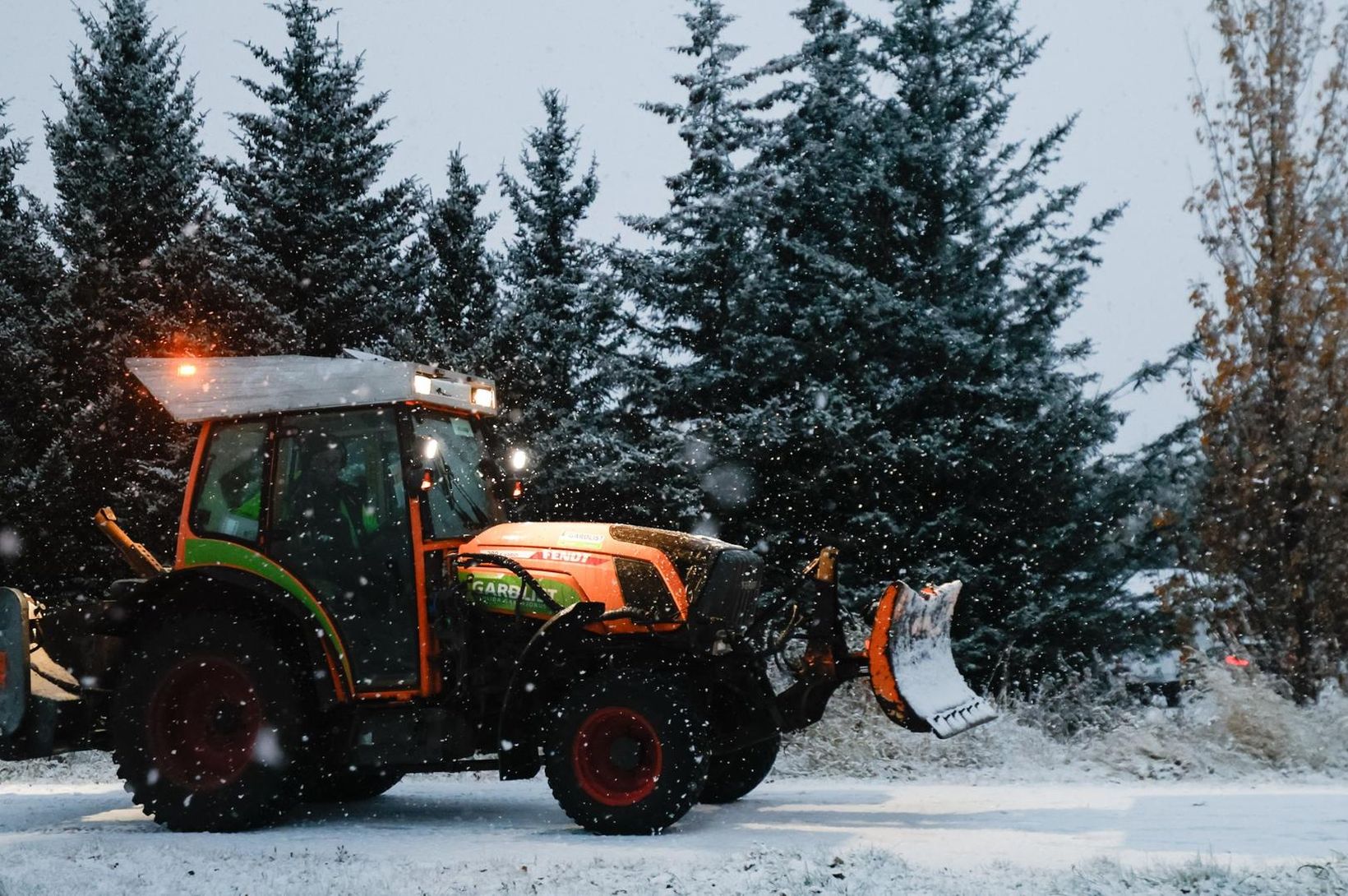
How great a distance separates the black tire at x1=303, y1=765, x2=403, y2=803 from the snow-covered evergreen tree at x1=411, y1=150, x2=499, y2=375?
13920 millimetres

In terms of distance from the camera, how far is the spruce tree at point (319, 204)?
22.6 meters

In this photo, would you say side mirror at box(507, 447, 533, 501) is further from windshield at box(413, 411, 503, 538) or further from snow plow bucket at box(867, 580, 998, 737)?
snow plow bucket at box(867, 580, 998, 737)

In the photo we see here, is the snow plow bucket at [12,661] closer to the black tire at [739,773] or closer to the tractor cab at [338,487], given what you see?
the tractor cab at [338,487]

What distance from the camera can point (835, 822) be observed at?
7.94 m

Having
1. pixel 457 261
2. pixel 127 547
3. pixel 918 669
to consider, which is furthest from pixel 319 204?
pixel 918 669

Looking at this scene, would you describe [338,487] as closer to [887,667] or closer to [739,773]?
[739,773]

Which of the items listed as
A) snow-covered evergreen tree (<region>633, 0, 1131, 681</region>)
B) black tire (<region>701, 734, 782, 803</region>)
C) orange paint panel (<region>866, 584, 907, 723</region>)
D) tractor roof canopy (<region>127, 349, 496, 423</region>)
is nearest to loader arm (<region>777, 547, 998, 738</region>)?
orange paint panel (<region>866, 584, 907, 723</region>)

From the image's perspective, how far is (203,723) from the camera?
27.2 ft

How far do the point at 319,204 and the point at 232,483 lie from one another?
15.3 metres

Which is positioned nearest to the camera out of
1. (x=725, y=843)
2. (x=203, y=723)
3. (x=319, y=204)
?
(x=725, y=843)

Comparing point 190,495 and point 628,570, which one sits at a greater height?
point 190,495

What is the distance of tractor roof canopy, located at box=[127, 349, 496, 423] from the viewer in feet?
27.1

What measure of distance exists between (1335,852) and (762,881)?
2.50 m

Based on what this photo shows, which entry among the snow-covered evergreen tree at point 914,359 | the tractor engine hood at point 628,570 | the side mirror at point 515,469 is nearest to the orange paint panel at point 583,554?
the tractor engine hood at point 628,570
